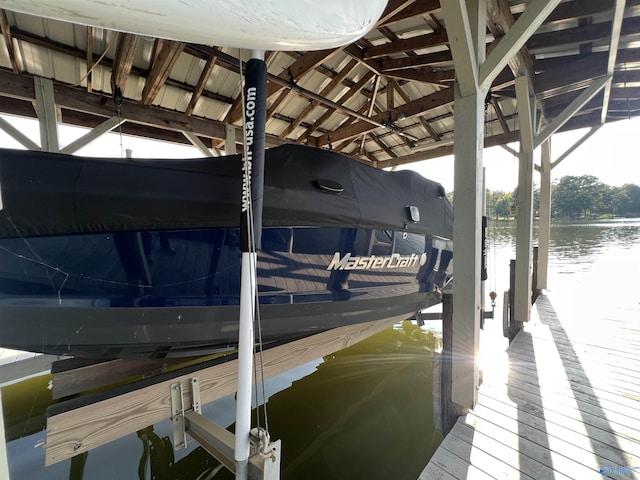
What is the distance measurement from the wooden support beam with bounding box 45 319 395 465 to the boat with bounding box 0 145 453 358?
139 mm

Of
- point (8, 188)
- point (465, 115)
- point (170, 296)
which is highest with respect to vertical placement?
point (465, 115)

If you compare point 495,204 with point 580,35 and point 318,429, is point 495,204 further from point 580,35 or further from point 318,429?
point 318,429

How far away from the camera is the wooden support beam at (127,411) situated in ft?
3.60

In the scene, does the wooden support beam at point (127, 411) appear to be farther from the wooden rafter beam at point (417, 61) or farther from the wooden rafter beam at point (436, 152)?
the wooden rafter beam at point (436, 152)

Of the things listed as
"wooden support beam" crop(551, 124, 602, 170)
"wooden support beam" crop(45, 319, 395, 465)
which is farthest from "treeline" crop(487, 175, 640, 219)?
"wooden support beam" crop(45, 319, 395, 465)

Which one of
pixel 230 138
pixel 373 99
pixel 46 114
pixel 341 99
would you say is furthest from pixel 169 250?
pixel 341 99

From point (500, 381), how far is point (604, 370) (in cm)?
102

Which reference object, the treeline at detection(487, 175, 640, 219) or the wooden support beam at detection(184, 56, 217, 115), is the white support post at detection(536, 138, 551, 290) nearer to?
the wooden support beam at detection(184, 56, 217, 115)

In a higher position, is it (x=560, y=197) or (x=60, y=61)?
(x=560, y=197)

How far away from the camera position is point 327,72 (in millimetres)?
4512

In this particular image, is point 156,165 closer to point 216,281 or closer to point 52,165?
point 52,165

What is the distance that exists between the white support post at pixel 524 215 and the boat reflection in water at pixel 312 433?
1408mm

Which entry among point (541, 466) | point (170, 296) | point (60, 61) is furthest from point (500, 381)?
point (60, 61)

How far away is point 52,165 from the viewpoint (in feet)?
3.93
